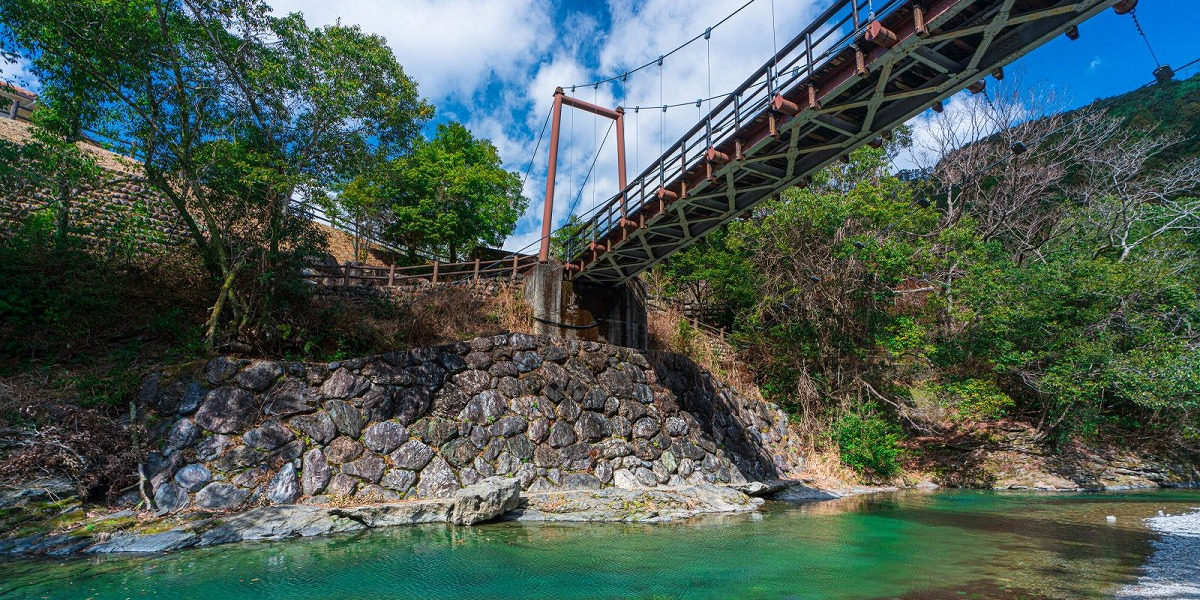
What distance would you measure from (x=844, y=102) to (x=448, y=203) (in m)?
20.4

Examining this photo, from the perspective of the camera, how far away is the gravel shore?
555 centimetres

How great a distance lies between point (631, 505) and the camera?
36.3ft

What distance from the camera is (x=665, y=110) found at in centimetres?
2036

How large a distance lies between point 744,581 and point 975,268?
45.6 feet

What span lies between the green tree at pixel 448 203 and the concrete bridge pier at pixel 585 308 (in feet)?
37.1

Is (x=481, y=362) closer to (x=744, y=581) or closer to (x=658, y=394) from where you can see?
→ (x=658, y=394)

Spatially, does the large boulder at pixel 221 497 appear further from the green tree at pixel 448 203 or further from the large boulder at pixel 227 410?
the green tree at pixel 448 203

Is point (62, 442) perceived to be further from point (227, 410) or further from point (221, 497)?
point (221, 497)

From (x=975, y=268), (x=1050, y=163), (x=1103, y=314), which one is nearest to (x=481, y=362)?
(x=975, y=268)

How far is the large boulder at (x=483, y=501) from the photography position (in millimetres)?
9750

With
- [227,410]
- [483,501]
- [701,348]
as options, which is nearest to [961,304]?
[701,348]

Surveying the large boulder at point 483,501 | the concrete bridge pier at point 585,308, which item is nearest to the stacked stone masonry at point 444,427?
the large boulder at point 483,501

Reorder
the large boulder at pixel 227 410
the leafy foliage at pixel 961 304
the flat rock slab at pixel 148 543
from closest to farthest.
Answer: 1. the flat rock slab at pixel 148 543
2. the large boulder at pixel 227 410
3. the leafy foliage at pixel 961 304

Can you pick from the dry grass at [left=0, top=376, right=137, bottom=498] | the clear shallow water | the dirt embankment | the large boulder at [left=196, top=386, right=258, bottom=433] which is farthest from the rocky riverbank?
the dirt embankment
